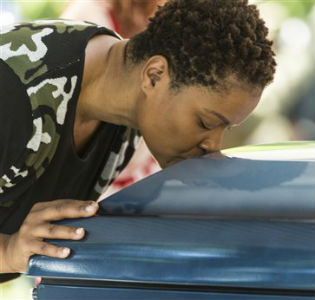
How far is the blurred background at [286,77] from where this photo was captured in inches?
153

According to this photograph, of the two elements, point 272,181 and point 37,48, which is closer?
point 272,181

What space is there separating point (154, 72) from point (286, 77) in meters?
3.02

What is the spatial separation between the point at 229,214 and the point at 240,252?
102mm

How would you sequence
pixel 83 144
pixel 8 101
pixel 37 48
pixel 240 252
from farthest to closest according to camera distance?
pixel 83 144
pixel 37 48
pixel 8 101
pixel 240 252

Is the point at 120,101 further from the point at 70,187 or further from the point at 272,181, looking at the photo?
the point at 272,181

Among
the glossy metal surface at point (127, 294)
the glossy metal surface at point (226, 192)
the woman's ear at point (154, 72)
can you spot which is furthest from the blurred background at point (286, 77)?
the glossy metal surface at point (127, 294)

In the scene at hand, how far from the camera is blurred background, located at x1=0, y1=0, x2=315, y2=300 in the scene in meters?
3.88

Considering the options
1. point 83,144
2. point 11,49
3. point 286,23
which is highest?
point 286,23

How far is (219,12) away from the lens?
1539 millimetres

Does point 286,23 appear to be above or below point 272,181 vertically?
above

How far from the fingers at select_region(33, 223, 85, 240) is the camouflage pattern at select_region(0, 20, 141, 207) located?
43 cm

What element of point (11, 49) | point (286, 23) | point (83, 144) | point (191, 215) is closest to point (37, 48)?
point (11, 49)

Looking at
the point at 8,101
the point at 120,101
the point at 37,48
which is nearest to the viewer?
the point at 8,101

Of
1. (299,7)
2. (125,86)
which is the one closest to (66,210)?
(125,86)
